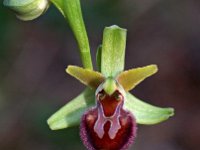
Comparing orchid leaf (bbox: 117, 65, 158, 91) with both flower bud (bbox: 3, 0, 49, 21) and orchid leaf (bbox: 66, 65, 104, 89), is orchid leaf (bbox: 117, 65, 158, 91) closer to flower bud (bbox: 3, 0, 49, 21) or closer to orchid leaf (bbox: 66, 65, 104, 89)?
orchid leaf (bbox: 66, 65, 104, 89)

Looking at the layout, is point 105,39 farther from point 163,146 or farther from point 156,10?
point 156,10

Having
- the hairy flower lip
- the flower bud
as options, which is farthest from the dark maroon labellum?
the flower bud

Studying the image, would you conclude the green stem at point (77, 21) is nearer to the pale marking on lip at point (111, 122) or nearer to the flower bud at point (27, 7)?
the flower bud at point (27, 7)

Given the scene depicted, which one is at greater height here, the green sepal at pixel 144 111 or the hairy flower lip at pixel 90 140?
the green sepal at pixel 144 111

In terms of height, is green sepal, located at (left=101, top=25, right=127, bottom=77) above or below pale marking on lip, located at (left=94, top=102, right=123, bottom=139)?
above

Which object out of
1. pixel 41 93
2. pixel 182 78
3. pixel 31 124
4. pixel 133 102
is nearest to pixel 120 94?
pixel 133 102

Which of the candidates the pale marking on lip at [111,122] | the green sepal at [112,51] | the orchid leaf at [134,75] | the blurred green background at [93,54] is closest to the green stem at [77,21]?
the green sepal at [112,51]
